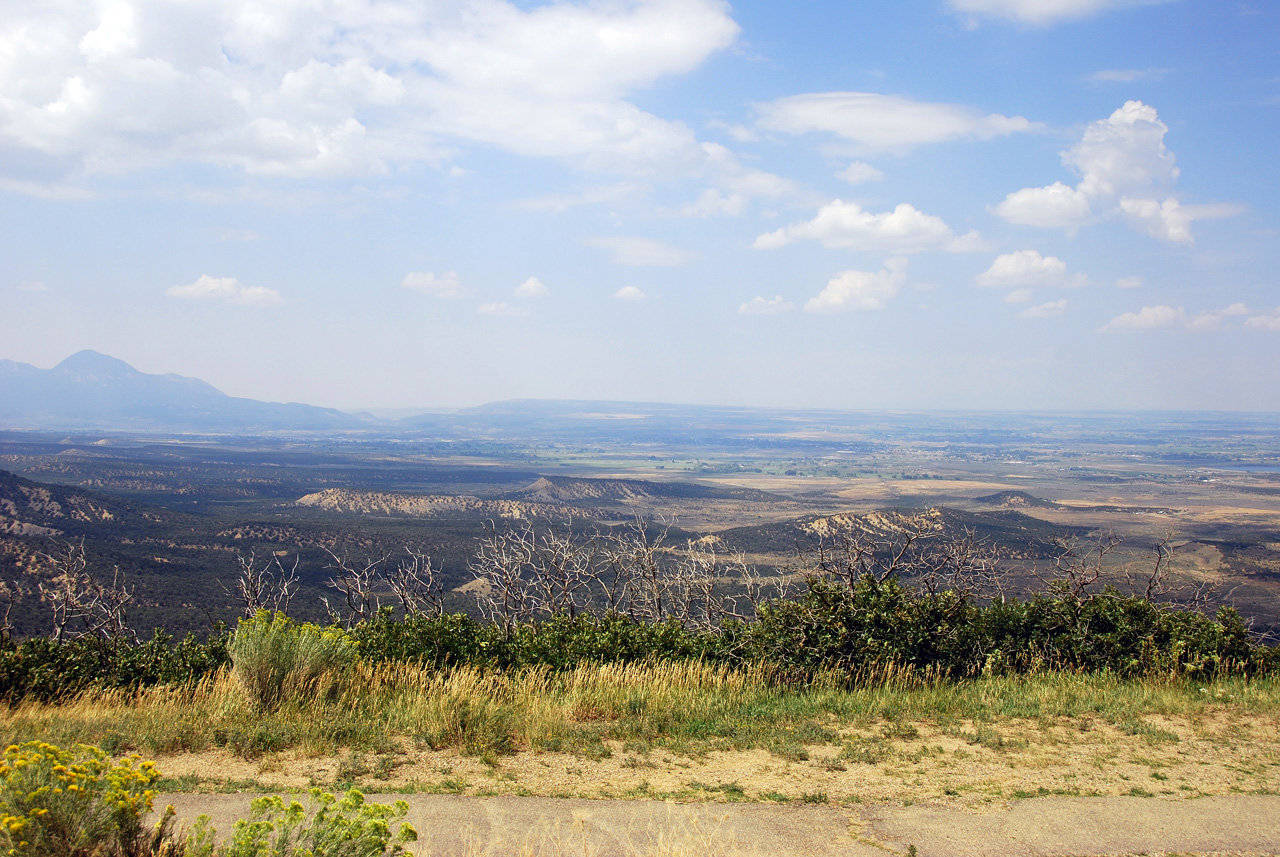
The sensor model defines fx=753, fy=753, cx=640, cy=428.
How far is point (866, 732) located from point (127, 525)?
59.7 metres

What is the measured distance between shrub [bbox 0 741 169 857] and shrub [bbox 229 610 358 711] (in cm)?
403

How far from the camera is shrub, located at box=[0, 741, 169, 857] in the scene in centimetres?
347

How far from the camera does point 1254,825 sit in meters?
5.41

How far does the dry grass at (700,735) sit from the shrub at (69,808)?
7.60ft

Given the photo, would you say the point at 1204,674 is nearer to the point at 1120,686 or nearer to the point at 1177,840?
the point at 1120,686

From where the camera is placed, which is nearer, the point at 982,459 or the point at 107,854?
the point at 107,854

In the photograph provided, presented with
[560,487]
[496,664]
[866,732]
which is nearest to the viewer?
[866,732]

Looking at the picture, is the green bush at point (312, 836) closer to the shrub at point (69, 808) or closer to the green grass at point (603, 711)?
the shrub at point (69, 808)

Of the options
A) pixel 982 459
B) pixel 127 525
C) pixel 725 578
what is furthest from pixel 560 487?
pixel 982 459

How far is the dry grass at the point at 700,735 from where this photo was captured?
241 inches

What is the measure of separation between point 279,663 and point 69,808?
14.7 ft

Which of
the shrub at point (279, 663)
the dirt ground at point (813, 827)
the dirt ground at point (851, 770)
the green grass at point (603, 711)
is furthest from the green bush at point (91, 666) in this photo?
the dirt ground at point (813, 827)

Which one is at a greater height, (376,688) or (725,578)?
(376,688)

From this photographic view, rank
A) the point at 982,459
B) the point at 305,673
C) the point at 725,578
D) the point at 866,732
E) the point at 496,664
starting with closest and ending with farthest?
the point at 866,732 < the point at 305,673 < the point at 496,664 < the point at 725,578 < the point at 982,459
